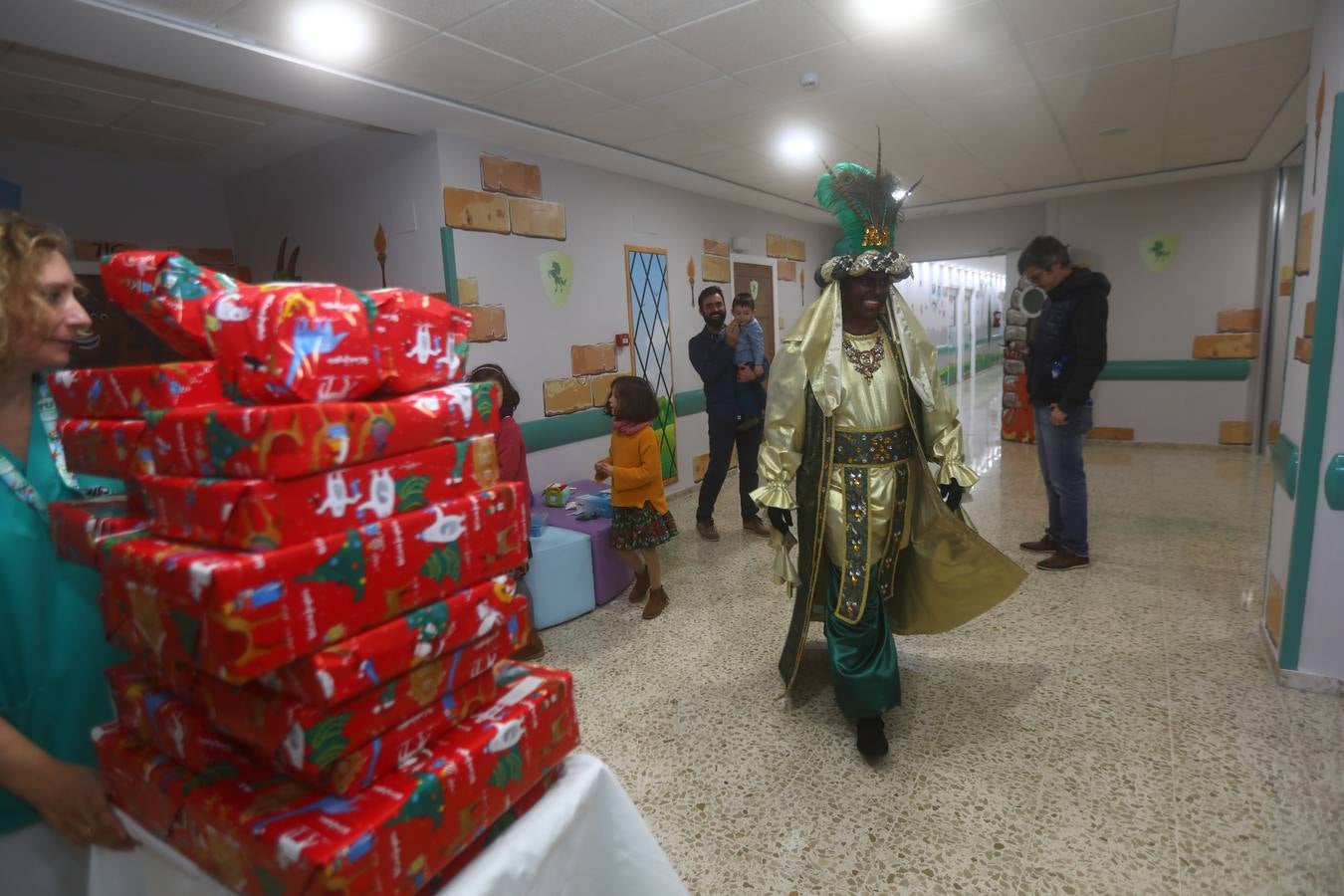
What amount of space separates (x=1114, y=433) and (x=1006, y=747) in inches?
232

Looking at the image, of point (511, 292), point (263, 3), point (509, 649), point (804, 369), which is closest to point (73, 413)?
point (509, 649)

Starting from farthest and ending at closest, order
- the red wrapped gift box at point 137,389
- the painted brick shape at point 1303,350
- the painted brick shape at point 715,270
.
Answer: the painted brick shape at point 715,270, the painted brick shape at point 1303,350, the red wrapped gift box at point 137,389

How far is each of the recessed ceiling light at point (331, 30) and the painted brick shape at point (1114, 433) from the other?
6.90 m

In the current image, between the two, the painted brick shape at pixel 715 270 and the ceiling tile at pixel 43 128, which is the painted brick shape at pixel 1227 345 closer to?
the painted brick shape at pixel 715 270

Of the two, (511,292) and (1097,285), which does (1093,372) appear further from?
(511,292)

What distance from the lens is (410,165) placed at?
3869mm

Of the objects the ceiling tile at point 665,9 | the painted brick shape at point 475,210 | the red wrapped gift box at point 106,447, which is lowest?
the red wrapped gift box at point 106,447

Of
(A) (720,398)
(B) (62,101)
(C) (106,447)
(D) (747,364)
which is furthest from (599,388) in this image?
(C) (106,447)

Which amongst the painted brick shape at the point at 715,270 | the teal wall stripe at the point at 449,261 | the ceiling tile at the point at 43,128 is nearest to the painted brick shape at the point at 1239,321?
the painted brick shape at the point at 715,270

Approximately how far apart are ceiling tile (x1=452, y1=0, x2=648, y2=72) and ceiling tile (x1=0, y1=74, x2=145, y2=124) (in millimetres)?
2058

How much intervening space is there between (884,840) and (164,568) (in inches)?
68.8

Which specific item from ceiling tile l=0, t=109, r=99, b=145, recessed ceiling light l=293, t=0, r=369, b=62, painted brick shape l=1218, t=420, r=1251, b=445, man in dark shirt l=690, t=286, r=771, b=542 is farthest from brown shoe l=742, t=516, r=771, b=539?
painted brick shape l=1218, t=420, r=1251, b=445

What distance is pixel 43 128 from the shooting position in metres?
3.71

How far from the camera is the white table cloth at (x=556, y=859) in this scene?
31.0 inches
